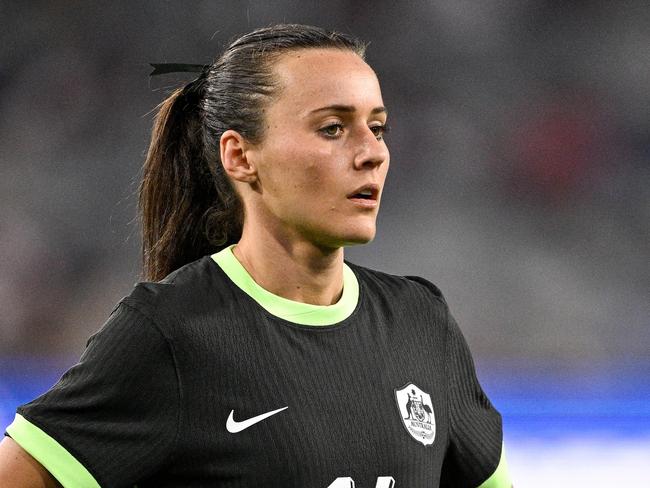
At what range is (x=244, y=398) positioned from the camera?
4.26 feet

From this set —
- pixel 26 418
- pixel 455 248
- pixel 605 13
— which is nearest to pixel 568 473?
pixel 455 248

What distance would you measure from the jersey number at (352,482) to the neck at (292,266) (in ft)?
0.82

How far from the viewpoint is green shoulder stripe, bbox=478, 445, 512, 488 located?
1.53 m

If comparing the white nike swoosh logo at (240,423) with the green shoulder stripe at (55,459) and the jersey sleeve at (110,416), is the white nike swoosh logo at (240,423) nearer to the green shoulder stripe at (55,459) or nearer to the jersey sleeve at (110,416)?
the jersey sleeve at (110,416)

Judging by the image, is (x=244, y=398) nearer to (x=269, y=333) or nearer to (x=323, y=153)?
(x=269, y=333)

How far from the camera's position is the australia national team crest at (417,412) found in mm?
1393

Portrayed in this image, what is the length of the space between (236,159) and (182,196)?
0.17 meters

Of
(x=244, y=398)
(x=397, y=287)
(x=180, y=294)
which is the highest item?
(x=397, y=287)

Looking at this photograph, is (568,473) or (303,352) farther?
(568,473)

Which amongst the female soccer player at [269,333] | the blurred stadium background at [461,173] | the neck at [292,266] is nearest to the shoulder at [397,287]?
the female soccer player at [269,333]

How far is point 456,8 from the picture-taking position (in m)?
2.99

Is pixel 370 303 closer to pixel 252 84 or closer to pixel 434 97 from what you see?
pixel 252 84

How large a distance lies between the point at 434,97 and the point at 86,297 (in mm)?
1133

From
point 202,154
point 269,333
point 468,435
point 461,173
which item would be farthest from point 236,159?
point 461,173
